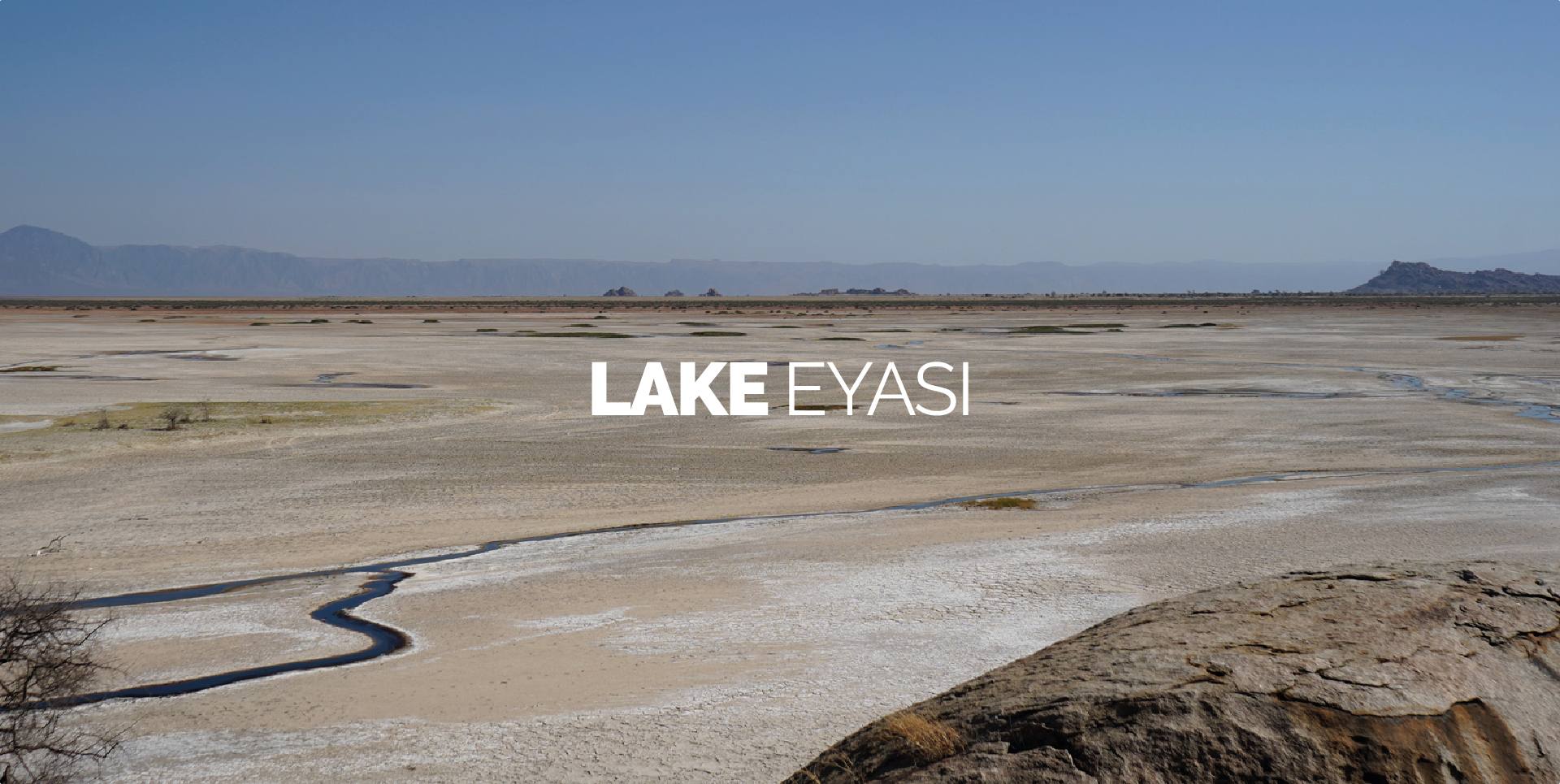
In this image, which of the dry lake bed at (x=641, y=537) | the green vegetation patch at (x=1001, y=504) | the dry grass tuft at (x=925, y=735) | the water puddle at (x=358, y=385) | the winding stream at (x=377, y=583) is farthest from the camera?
the water puddle at (x=358, y=385)

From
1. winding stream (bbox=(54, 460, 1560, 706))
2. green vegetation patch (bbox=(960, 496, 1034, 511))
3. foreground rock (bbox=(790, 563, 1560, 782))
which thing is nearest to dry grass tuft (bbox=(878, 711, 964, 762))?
foreground rock (bbox=(790, 563, 1560, 782))

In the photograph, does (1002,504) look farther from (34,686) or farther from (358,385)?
(358,385)

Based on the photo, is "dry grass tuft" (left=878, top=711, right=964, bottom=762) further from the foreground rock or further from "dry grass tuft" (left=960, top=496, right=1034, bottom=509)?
"dry grass tuft" (left=960, top=496, right=1034, bottom=509)

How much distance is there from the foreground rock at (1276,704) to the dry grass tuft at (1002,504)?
9803 mm

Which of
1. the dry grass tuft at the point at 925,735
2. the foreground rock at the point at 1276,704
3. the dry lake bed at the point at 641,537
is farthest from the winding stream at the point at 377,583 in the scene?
the dry grass tuft at the point at 925,735

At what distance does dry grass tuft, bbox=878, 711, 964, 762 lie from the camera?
15.9 ft

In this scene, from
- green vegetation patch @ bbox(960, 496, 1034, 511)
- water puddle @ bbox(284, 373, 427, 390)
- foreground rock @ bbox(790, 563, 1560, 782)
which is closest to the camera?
foreground rock @ bbox(790, 563, 1560, 782)

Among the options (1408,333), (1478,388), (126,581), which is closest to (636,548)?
(126,581)

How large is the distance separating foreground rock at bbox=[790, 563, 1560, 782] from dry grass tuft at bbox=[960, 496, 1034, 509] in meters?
9.80

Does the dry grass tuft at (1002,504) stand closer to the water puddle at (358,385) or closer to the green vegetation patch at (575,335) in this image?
Answer: the water puddle at (358,385)

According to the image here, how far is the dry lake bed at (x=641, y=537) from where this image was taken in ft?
26.1

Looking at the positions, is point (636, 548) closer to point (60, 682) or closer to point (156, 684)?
point (156, 684)

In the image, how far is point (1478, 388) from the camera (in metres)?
30.8

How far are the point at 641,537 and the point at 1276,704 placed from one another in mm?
9880
